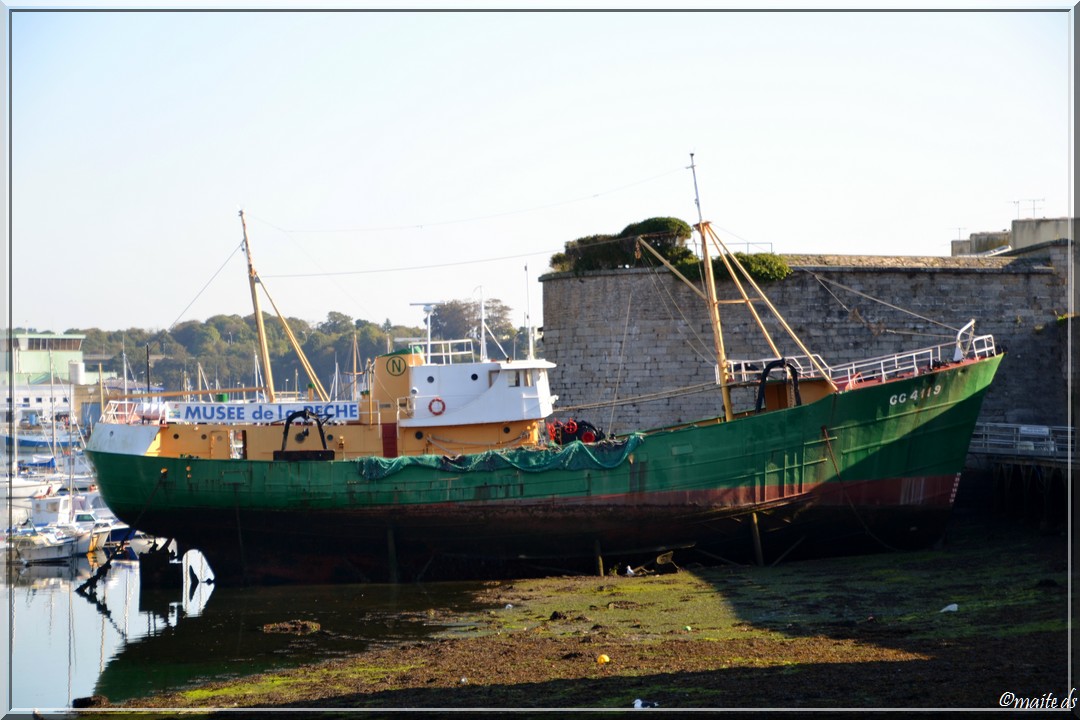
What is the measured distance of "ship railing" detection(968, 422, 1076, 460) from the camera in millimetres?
23127

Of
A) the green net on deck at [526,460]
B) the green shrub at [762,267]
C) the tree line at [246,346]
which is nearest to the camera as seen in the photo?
the green net on deck at [526,460]

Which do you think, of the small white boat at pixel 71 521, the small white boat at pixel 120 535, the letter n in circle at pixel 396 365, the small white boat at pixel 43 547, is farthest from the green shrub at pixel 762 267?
the small white boat at pixel 43 547

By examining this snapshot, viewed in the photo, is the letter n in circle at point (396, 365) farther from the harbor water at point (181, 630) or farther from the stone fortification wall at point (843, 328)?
the stone fortification wall at point (843, 328)

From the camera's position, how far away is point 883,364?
2550cm

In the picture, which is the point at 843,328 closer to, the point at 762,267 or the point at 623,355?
the point at 762,267

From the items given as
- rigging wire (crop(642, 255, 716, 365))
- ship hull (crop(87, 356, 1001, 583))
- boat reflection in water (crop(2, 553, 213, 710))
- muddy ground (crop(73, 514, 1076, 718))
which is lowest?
boat reflection in water (crop(2, 553, 213, 710))

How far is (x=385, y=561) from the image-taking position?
22609 mm

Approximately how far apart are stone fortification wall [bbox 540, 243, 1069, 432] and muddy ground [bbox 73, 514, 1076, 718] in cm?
788

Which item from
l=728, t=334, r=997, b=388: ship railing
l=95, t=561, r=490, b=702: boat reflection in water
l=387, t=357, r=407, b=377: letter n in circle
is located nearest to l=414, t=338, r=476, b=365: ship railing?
l=387, t=357, r=407, b=377: letter n in circle

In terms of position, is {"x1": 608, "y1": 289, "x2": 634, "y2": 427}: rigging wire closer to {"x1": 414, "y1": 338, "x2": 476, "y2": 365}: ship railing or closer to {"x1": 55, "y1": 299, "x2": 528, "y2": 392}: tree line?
{"x1": 414, "y1": 338, "x2": 476, "y2": 365}: ship railing

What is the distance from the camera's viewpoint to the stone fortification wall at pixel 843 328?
93.7ft

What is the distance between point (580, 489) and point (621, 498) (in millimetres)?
754

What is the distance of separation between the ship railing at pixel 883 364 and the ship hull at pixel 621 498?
53cm

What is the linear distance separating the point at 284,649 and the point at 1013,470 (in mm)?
14301
